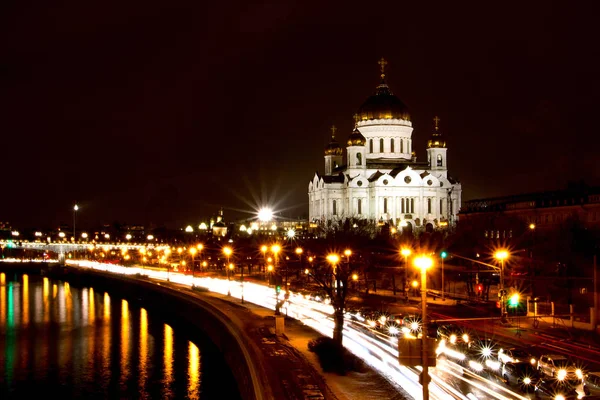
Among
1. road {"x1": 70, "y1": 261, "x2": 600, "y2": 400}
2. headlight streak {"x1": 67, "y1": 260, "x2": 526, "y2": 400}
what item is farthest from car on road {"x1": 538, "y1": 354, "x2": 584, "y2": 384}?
headlight streak {"x1": 67, "y1": 260, "x2": 526, "y2": 400}

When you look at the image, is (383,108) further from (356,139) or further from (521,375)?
(521,375)

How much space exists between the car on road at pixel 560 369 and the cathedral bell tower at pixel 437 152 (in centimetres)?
9068

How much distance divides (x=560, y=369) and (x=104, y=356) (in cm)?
3075

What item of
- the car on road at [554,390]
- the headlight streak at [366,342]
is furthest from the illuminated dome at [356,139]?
the car on road at [554,390]

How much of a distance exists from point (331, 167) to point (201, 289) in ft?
183

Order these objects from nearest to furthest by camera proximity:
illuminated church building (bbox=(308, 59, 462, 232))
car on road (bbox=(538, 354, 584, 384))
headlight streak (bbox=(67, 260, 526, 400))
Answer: car on road (bbox=(538, 354, 584, 384))
headlight streak (bbox=(67, 260, 526, 400))
illuminated church building (bbox=(308, 59, 462, 232))

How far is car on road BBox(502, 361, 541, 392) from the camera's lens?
24.4 metres

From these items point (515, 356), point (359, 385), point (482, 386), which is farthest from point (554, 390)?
point (359, 385)

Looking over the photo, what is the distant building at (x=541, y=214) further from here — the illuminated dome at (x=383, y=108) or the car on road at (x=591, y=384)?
the car on road at (x=591, y=384)

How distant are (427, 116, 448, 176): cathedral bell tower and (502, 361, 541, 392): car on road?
90.7 metres

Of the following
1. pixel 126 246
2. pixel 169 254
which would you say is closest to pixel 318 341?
pixel 169 254

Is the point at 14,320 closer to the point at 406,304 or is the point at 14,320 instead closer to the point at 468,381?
the point at 406,304

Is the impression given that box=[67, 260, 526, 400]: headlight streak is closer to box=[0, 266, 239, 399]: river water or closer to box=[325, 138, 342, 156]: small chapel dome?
box=[0, 266, 239, 399]: river water

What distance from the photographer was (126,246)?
6225 inches
